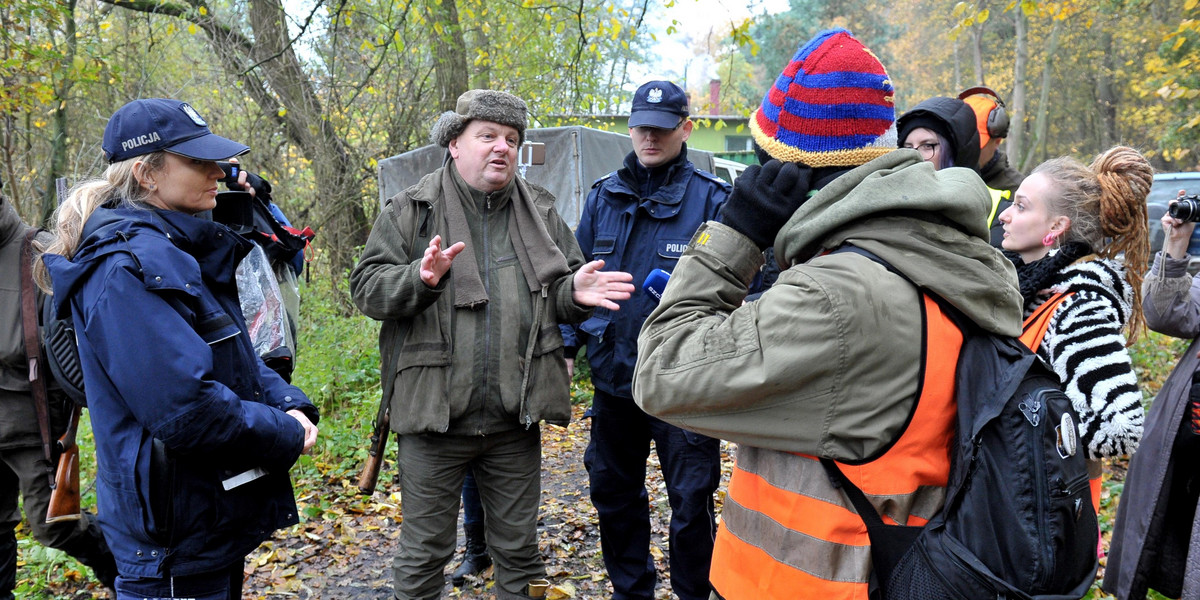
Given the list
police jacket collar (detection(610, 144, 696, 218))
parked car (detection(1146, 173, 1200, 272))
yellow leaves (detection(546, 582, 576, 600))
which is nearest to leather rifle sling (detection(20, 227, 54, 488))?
yellow leaves (detection(546, 582, 576, 600))

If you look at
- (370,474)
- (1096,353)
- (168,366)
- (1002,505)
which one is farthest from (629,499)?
(1002,505)

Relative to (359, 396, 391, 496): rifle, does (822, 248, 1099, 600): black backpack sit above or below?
above

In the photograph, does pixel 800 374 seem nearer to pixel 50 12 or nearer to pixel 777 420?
pixel 777 420

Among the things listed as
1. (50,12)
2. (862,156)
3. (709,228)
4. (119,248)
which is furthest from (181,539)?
(50,12)

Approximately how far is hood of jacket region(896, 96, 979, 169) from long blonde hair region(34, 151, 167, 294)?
2727 mm

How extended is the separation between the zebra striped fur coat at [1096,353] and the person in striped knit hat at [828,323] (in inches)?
42.6

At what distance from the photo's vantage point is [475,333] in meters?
3.15

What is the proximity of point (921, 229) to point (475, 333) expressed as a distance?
2046 millimetres

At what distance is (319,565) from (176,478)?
98.3 inches

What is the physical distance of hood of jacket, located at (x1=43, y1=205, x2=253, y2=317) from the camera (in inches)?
84.0

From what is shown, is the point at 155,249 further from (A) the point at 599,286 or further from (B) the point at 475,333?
(A) the point at 599,286

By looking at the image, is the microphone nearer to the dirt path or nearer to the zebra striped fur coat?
the zebra striped fur coat

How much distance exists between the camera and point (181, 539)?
2.23 m

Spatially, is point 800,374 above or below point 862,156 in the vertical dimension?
below
